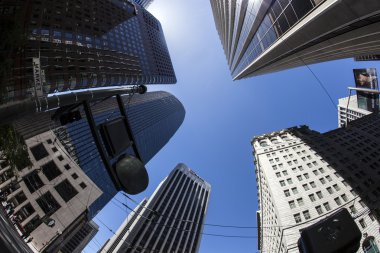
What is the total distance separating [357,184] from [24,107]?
5129 centimetres

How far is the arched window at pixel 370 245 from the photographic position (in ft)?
104

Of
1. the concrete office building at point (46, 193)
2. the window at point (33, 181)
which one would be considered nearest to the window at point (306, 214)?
the concrete office building at point (46, 193)

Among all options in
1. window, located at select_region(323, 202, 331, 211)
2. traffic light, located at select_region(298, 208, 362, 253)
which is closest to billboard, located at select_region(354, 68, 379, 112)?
window, located at select_region(323, 202, 331, 211)

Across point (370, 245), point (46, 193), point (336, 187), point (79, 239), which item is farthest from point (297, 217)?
point (79, 239)

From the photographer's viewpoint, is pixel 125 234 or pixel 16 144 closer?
pixel 16 144

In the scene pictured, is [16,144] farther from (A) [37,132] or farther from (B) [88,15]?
(B) [88,15]

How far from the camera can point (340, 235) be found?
5.75 meters

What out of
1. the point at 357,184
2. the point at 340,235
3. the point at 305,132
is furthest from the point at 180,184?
the point at 340,235

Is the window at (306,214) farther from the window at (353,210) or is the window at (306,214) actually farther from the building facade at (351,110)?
the building facade at (351,110)

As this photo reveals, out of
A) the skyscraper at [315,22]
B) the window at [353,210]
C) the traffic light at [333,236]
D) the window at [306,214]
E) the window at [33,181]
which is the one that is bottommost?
the window at [353,210]

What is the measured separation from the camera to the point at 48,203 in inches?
1233

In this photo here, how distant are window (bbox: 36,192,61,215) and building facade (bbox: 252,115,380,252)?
34015 millimetres

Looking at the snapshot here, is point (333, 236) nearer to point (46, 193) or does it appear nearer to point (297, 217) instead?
point (46, 193)

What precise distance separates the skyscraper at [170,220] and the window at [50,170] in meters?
41.3
